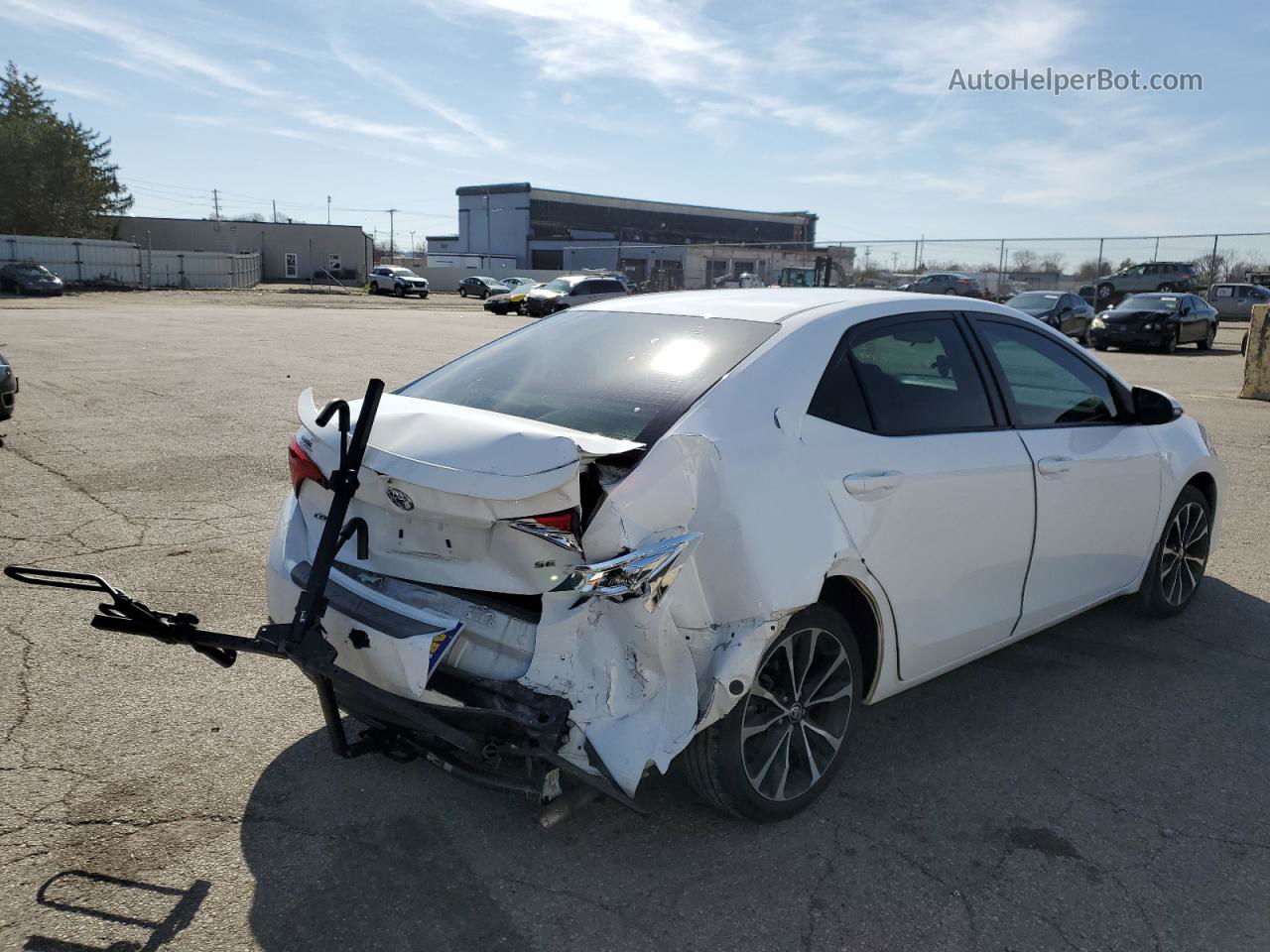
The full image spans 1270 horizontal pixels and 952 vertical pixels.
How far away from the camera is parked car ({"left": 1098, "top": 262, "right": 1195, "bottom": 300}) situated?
121 feet

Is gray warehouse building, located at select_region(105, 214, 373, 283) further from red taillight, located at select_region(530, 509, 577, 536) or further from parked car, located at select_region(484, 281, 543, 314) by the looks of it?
red taillight, located at select_region(530, 509, 577, 536)

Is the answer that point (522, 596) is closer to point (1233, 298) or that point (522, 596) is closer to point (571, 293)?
point (571, 293)

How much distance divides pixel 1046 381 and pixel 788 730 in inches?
83.4

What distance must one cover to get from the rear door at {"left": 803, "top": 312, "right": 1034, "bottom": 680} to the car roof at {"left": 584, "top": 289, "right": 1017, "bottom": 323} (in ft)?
0.36

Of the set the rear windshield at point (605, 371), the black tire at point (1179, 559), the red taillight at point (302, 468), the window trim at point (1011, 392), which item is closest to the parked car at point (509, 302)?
the black tire at point (1179, 559)

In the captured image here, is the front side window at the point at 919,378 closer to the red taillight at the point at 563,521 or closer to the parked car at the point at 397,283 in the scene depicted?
the red taillight at the point at 563,521

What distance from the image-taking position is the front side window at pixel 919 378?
11.6ft

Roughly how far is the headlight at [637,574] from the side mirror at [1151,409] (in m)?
2.99

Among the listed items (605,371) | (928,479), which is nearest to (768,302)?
(605,371)

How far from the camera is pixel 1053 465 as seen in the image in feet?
13.2

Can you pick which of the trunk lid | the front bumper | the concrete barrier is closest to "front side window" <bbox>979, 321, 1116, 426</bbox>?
the trunk lid

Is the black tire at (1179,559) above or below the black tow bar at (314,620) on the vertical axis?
below

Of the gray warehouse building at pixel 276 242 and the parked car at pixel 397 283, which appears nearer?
the parked car at pixel 397 283

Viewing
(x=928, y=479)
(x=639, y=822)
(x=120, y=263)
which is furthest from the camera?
(x=120, y=263)
